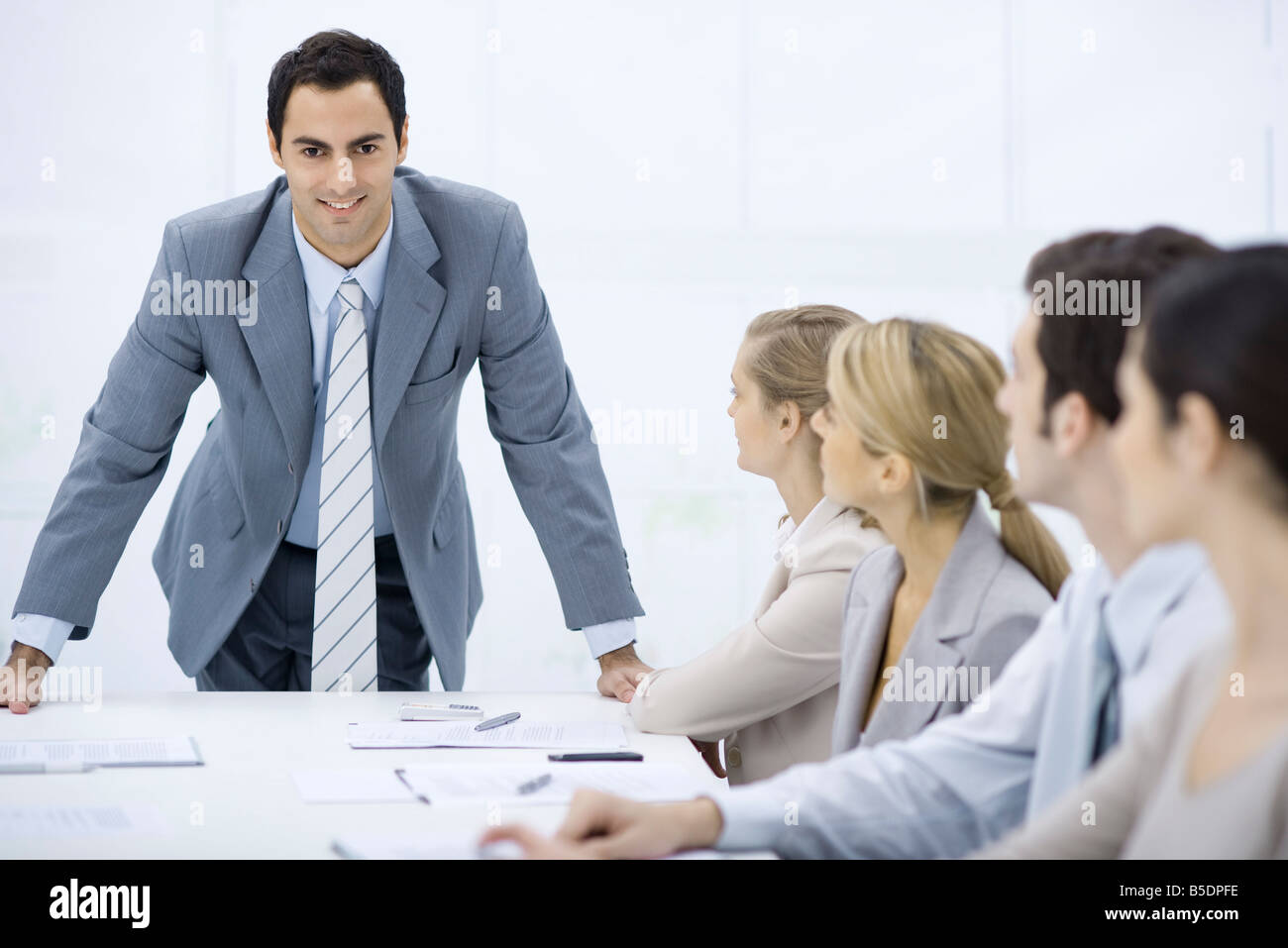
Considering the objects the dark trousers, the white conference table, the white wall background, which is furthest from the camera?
the white wall background

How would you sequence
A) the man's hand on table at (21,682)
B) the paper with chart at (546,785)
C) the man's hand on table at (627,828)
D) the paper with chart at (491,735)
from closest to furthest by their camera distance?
the man's hand on table at (627,828)
the paper with chart at (546,785)
the paper with chart at (491,735)
the man's hand on table at (21,682)

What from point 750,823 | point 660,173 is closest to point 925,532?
point 750,823

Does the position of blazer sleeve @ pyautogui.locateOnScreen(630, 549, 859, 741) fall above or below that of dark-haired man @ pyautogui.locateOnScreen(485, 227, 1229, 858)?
below

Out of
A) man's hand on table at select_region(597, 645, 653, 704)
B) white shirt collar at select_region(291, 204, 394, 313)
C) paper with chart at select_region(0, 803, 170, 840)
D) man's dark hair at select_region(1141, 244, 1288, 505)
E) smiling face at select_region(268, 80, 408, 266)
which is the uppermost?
smiling face at select_region(268, 80, 408, 266)

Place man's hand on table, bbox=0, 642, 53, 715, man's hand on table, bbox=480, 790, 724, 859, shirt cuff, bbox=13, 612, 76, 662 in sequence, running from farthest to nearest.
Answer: shirt cuff, bbox=13, 612, 76, 662 < man's hand on table, bbox=0, 642, 53, 715 < man's hand on table, bbox=480, 790, 724, 859

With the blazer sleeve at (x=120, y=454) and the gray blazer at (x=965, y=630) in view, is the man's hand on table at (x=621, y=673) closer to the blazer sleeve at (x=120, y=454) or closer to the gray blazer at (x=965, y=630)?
the gray blazer at (x=965, y=630)

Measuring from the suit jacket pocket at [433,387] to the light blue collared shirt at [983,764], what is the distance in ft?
3.98

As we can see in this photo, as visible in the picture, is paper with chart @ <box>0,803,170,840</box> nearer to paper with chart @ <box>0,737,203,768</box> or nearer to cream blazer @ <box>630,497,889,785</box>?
paper with chart @ <box>0,737,203,768</box>

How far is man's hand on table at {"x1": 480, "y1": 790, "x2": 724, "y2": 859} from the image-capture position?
1070mm

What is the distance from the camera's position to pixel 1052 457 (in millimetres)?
1159

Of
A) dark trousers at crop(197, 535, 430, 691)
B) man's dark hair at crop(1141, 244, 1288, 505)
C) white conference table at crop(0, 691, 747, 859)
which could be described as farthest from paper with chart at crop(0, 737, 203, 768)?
man's dark hair at crop(1141, 244, 1288, 505)

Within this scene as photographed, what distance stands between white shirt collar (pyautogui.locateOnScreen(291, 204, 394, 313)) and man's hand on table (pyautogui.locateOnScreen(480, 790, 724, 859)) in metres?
1.31

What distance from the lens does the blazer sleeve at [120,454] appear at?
204cm

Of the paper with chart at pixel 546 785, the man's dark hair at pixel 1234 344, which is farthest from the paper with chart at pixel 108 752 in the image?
the man's dark hair at pixel 1234 344
